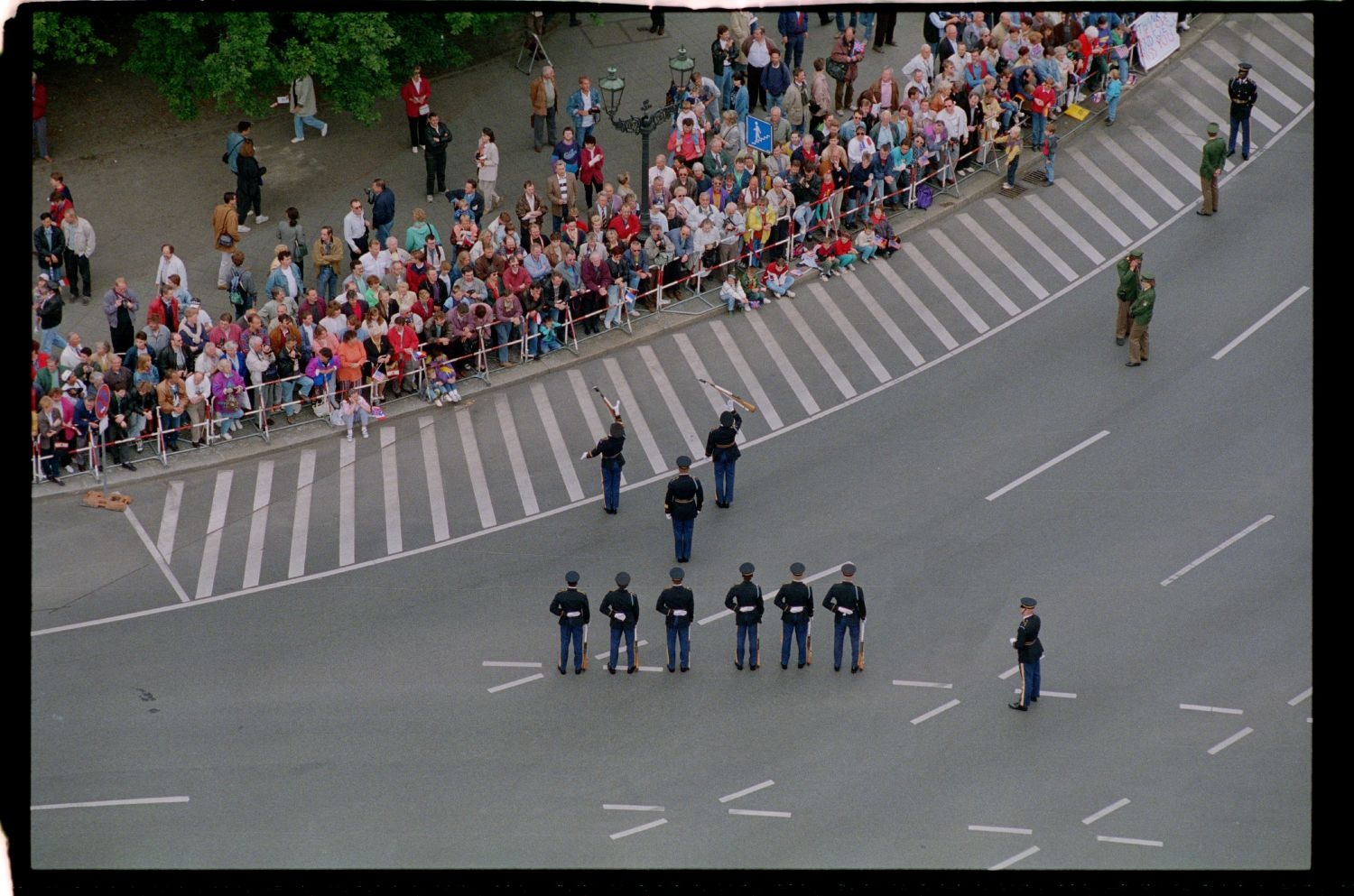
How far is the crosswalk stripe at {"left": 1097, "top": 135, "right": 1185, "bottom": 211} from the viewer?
49.4 metres

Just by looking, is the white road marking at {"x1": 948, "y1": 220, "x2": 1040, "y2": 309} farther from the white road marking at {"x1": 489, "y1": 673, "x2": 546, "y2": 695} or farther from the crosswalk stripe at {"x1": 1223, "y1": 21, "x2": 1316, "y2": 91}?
the white road marking at {"x1": 489, "y1": 673, "x2": 546, "y2": 695}

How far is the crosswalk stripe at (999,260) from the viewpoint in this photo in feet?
154

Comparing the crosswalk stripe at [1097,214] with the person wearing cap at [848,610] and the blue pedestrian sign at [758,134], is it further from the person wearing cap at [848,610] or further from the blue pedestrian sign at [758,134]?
the person wearing cap at [848,610]

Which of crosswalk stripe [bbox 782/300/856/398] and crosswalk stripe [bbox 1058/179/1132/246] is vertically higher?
crosswalk stripe [bbox 1058/179/1132/246]

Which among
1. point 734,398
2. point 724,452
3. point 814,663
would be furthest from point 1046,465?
point 814,663

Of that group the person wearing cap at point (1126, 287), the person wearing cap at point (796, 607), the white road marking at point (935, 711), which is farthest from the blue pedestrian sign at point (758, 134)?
the white road marking at point (935, 711)

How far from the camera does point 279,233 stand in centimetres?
4500

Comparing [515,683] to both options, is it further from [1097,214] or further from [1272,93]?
[1272,93]

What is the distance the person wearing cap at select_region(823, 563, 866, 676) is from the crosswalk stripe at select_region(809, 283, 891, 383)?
24.6ft

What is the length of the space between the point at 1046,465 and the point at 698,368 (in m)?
6.71

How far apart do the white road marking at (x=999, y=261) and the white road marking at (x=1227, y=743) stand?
38.3 feet

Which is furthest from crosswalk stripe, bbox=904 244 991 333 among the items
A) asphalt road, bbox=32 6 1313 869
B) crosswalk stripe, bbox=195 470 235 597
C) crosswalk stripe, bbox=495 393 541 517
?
crosswalk stripe, bbox=195 470 235 597

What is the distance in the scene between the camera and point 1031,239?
4844cm
